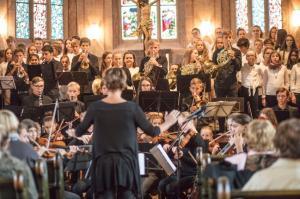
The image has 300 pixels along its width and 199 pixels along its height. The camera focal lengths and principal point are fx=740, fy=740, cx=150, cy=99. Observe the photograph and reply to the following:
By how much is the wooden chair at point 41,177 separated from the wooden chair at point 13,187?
0.82ft

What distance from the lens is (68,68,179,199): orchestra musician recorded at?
6.60 meters

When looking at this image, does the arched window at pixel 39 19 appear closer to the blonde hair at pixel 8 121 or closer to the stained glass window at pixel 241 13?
the stained glass window at pixel 241 13

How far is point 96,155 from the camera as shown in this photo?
6.71 metres

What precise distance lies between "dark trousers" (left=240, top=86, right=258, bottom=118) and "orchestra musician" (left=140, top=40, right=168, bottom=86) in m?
1.44

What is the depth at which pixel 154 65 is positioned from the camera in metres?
12.5

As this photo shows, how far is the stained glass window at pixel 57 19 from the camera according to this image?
61.7 ft

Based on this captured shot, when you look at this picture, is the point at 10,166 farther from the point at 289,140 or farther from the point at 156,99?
the point at 156,99

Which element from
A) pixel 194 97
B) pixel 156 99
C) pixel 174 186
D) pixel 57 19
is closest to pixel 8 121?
pixel 174 186

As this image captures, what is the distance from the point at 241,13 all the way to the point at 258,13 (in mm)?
435

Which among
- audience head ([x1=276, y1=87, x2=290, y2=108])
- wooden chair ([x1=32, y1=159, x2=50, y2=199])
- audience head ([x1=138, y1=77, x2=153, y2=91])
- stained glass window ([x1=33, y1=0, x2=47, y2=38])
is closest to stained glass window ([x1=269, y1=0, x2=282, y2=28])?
stained glass window ([x1=33, y1=0, x2=47, y2=38])

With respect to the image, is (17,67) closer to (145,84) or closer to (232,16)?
(145,84)

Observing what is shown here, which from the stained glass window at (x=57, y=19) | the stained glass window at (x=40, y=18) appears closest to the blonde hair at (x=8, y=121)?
the stained glass window at (x=40, y=18)

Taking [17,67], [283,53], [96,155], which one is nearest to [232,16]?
[283,53]

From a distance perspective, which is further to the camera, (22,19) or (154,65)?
(22,19)
